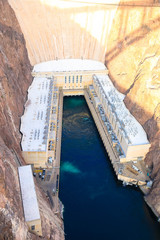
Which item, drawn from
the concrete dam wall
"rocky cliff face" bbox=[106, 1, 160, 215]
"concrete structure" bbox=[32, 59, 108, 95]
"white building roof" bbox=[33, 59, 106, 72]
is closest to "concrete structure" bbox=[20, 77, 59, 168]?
"concrete structure" bbox=[32, 59, 108, 95]

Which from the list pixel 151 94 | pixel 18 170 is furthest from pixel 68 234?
pixel 151 94

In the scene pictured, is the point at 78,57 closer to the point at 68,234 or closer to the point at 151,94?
the point at 151,94

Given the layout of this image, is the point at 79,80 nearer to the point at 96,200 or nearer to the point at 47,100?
the point at 47,100

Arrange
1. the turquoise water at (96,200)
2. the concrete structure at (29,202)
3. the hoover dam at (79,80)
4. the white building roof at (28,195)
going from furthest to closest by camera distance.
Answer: the hoover dam at (79,80) → the turquoise water at (96,200) → the white building roof at (28,195) → the concrete structure at (29,202)

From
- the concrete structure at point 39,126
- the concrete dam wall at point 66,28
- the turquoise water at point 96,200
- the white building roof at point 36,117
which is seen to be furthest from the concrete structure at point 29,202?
the concrete dam wall at point 66,28

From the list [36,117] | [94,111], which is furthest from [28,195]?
[94,111]

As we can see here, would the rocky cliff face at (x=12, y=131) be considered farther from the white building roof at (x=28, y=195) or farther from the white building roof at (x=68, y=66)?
the white building roof at (x=68, y=66)
